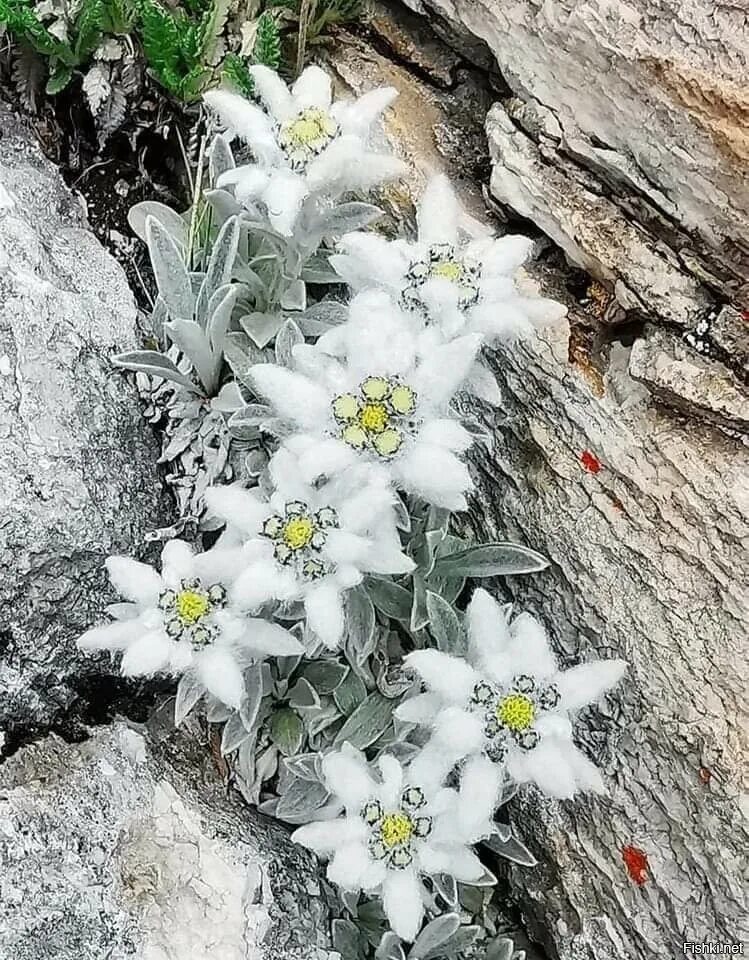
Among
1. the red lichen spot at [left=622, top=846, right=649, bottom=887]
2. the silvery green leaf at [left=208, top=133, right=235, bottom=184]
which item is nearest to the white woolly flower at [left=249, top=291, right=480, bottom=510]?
the silvery green leaf at [left=208, top=133, right=235, bottom=184]

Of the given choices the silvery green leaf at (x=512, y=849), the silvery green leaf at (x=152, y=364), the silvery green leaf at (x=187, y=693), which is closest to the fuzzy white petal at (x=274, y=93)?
the silvery green leaf at (x=152, y=364)

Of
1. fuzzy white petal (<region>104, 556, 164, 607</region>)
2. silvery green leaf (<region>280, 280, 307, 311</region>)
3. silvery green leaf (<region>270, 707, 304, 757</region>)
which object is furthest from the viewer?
silvery green leaf (<region>280, 280, 307, 311</region>)

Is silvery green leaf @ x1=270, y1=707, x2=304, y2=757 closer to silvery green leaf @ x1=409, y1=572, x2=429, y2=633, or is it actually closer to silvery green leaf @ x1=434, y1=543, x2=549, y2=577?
silvery green leaf @ x1=409, y1=572, x2=429, y2=633

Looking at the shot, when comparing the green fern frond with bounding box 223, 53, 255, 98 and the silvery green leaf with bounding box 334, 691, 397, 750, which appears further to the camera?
the green fern frond with bounding box 223, 53, 255, 98

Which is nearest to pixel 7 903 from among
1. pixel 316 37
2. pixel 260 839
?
pixel 260 839

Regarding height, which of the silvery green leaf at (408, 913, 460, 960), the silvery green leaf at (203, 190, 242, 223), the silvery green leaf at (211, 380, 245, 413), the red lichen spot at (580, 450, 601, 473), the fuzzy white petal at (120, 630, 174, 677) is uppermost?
the red lichen spot at (580, 450, 601, 473)

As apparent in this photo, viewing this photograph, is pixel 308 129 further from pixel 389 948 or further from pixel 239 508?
pixel 389 948
